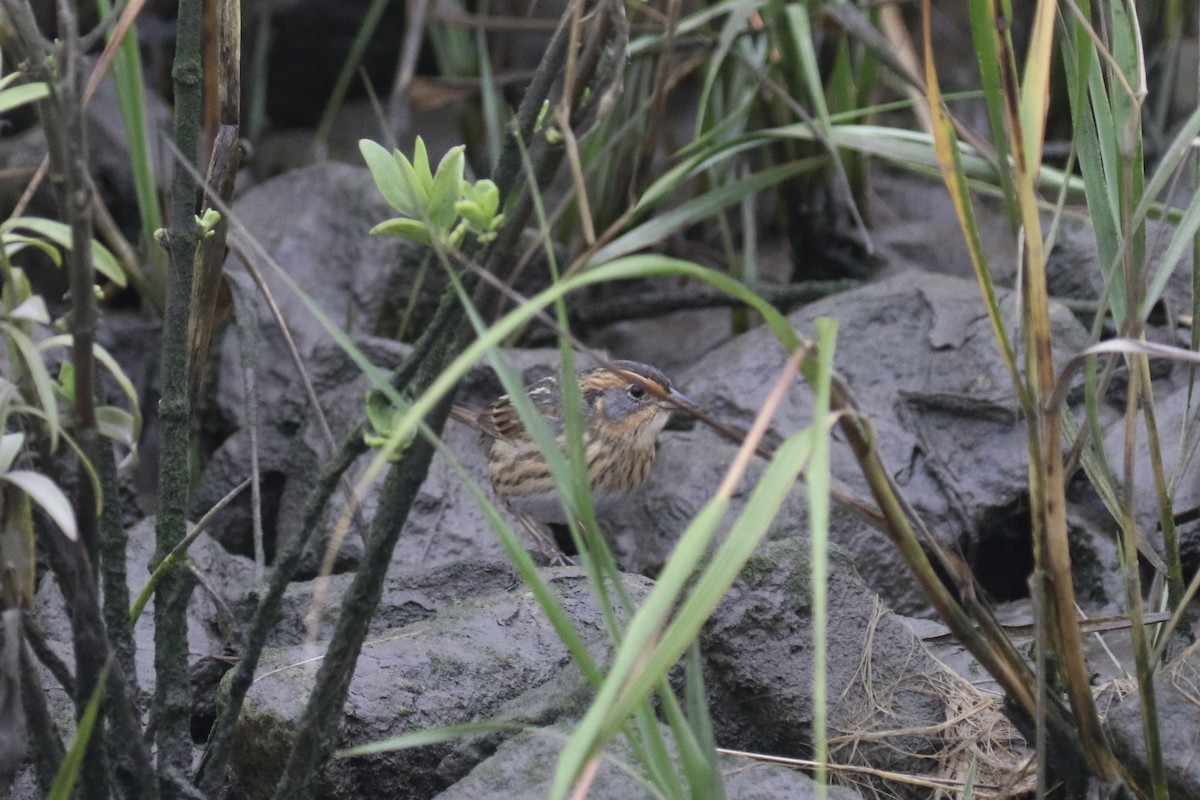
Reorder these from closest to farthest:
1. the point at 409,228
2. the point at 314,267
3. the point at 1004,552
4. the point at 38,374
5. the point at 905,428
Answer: the point at 409,228 → the point at 38,374 → the point at 1004,552 → the point at 905,428 → the point at 314,267

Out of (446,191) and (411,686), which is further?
(411,686)

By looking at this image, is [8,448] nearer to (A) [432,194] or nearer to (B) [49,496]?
(B) [49,496]

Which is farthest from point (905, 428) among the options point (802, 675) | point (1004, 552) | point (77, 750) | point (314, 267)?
point (77, 750)

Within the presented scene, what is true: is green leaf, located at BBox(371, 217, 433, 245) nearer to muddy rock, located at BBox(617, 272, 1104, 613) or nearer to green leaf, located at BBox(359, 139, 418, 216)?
green leaf, located at BBox(359, 139, 418, 216)

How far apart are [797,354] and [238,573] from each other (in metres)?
2.55

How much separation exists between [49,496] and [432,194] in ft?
2.23

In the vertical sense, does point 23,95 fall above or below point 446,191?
above

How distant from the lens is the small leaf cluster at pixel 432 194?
1.84 metres

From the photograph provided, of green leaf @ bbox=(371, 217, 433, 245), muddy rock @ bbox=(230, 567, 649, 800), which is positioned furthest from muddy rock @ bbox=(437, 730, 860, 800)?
green leaf @ bbox=(371, 217, 433, 245)

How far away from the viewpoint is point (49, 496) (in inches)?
71.1

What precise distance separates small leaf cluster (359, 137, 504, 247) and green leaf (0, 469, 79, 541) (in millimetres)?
595

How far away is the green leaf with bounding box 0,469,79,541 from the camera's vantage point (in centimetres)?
176

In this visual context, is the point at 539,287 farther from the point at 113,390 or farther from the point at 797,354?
the point at 797,354

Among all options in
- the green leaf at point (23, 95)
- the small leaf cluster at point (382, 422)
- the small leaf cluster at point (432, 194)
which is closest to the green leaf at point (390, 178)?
the small leaf cluster at point (432, 194)
